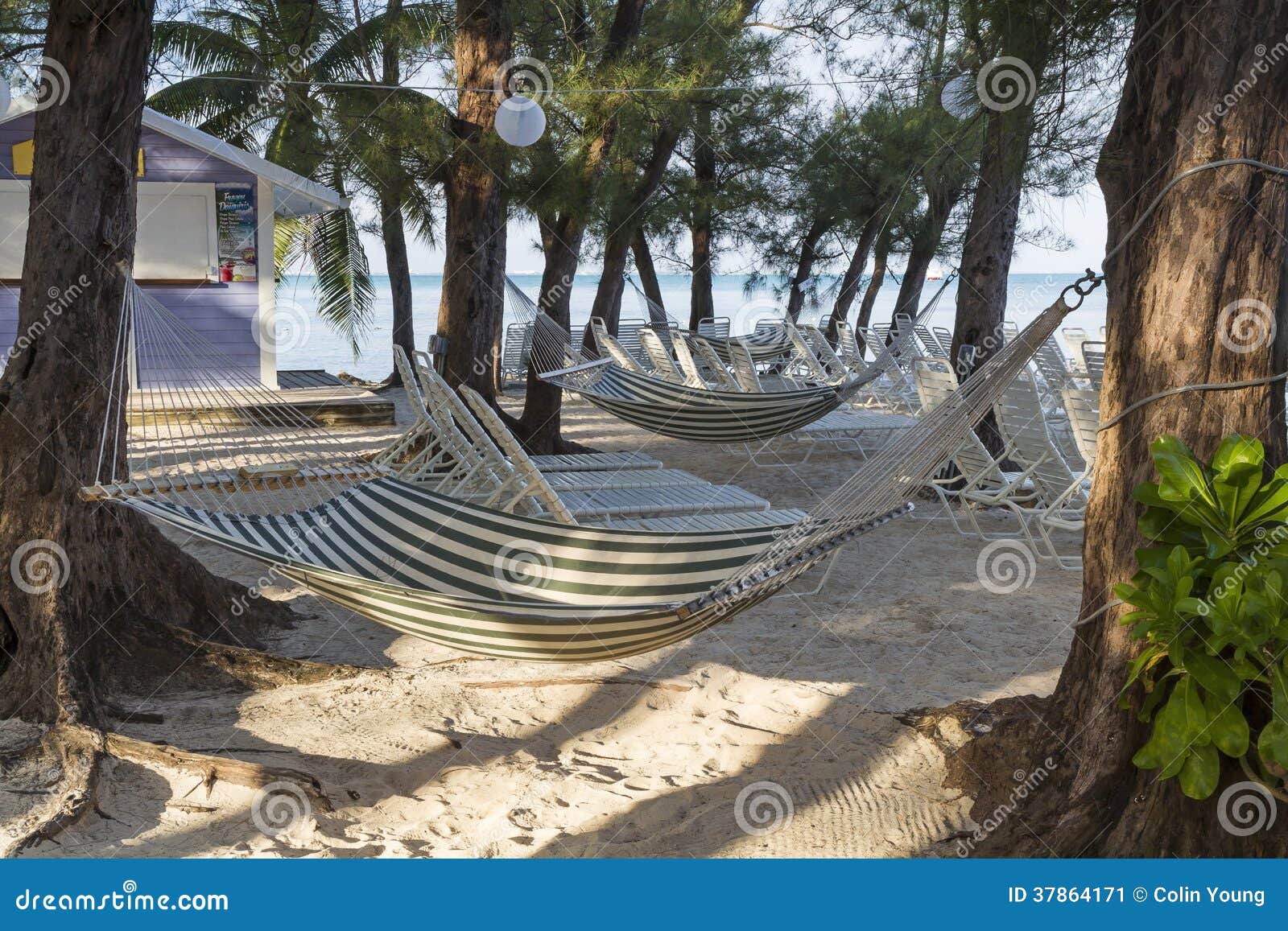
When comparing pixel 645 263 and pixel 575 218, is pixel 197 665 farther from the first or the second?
pixel 645 263

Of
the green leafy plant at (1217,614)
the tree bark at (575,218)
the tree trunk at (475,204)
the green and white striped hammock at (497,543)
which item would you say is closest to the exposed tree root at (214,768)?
the green and white striped hammock at (497,543)

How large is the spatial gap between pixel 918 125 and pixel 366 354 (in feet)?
56.9

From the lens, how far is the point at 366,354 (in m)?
26.3

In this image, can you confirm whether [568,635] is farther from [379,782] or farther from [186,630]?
[186,630]

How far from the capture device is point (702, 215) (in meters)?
13.7

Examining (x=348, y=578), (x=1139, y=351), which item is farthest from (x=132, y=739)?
(x=1139, y=351)

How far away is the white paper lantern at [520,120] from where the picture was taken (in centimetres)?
583

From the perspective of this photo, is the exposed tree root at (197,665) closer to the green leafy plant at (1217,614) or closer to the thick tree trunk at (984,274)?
the green leafy plant at (1217,614)

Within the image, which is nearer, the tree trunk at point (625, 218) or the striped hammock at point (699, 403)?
the striped hammock at point (699, 403)

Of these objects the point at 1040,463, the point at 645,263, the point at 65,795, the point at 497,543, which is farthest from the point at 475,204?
the point at 645,263

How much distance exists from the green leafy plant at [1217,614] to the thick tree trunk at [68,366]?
2672 mm

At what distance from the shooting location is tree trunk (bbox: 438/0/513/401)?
6906 millimetres

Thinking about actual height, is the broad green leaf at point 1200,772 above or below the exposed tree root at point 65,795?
above

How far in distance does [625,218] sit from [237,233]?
167 inches
